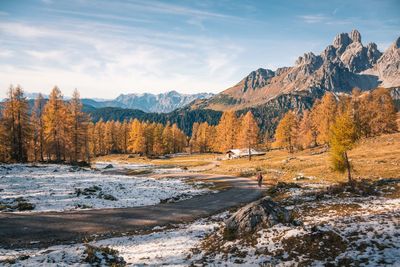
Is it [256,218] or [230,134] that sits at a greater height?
[230,134]

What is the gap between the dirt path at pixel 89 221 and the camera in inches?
771

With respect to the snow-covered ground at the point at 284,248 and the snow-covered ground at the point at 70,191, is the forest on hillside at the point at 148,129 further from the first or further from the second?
the snow-covered ground at the point at 284,248

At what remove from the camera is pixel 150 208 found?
29.0m

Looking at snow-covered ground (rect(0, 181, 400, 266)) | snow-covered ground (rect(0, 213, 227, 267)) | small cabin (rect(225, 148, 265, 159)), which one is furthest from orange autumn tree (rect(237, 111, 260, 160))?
snow-covered ground (rect(0, 181, 400, 266))

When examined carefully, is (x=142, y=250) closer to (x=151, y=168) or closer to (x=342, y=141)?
(x=342, y=141)

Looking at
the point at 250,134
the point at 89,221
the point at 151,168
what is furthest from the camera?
the point at 250,134

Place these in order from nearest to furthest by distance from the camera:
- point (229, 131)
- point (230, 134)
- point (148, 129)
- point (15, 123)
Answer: point (15, 123) → point (230, 134) → point (229, 131) → point (148, 129)

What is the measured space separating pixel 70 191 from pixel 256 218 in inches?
1022

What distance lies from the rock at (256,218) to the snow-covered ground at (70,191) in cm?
1706

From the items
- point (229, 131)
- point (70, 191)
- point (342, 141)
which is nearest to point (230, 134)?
point (229, 131)

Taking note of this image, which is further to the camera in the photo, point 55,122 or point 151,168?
point 151,168

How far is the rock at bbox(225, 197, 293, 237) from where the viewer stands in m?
15.6

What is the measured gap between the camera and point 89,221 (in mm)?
23672

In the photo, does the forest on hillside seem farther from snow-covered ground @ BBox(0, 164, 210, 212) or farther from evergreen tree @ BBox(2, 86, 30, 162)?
snow-covered ground @ BBox(0, 164, 210, 212)
